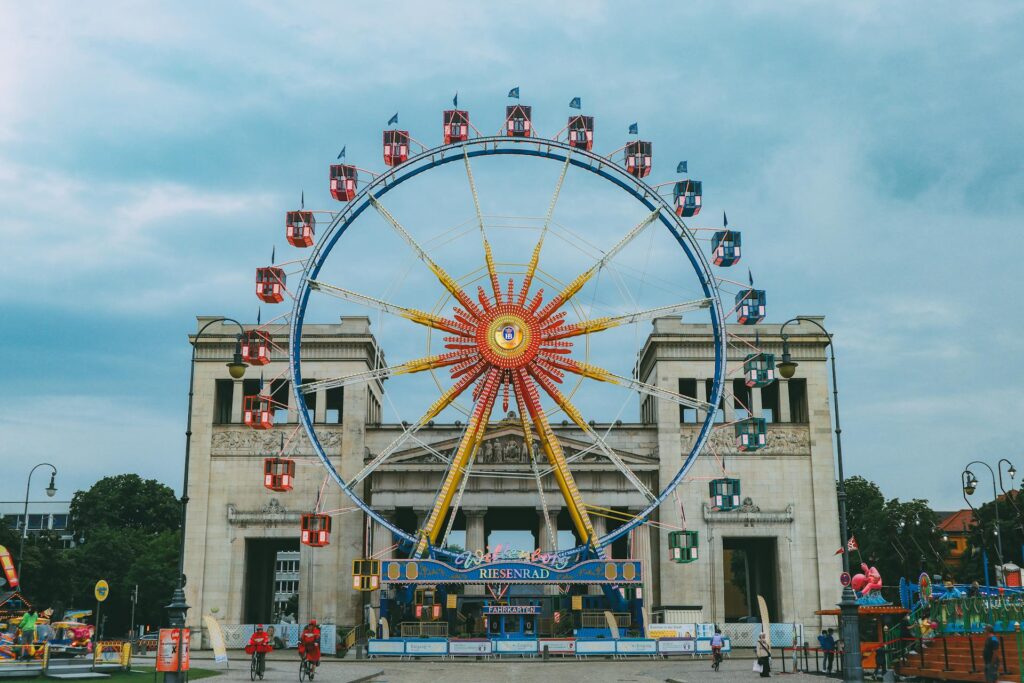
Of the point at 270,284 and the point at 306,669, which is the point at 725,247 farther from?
the point at 306,669

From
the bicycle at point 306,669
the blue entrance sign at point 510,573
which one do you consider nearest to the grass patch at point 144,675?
the bicycle at point 306,669

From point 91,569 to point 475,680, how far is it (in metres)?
80.5

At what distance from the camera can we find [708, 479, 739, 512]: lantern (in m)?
57.6

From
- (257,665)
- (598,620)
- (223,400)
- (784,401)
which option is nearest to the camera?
(257,665)

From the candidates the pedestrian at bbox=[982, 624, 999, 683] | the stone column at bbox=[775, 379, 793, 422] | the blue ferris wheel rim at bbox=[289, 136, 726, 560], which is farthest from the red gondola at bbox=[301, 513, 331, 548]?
the stone column at bbox=[775, 379, 793, 422]

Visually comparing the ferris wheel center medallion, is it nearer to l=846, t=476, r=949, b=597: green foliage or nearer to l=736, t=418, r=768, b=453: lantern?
l=736, t=418, r=768, b=453: lantern

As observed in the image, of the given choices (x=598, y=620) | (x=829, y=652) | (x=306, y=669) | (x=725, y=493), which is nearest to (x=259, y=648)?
(x=306, y=669)

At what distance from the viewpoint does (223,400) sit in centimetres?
8106

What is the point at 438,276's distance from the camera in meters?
58.4

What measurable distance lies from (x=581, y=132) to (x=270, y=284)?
61.6 ft

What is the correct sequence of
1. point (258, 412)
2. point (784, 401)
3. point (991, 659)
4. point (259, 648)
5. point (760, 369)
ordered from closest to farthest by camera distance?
point (991, 659) < point (259, 648) < point (760, 369) < point (258, 412) < point (784, 401)

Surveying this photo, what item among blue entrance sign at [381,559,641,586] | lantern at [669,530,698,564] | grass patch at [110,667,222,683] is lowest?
grass patch at [110,667,222,683]

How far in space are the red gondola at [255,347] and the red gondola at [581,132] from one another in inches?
775

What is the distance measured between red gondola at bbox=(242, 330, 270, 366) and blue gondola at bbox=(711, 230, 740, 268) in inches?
961
